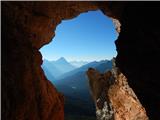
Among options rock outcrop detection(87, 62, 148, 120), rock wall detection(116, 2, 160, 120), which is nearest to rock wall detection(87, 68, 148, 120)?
rock outcrop detection(87, 62, 148, 120)

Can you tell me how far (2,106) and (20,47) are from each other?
498cm

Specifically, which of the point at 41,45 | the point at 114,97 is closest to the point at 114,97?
the point at 114,97

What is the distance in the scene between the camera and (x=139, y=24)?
1497 centimetres

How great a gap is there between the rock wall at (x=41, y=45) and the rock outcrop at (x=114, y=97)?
9367mm

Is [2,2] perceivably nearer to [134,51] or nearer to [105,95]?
[134,51]

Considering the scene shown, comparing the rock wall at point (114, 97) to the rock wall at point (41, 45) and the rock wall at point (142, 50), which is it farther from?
the rock wall at point (142, 50)

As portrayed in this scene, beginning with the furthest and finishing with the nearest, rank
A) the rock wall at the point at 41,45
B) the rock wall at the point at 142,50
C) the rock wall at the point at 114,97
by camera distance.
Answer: the rock wall at the point at 114,97, the rock wall at the point at 41,45, the rock wall at the point at 142,50

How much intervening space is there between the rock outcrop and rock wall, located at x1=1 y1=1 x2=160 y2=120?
30.7 feet

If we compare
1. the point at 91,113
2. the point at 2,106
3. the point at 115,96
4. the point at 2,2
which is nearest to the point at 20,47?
the point at 2,2

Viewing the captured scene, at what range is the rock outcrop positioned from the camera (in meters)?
30.6

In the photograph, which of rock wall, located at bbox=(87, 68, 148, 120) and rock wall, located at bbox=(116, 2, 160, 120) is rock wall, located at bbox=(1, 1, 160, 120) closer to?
rock wall, located at bbox=(116, 2, 160, 120)

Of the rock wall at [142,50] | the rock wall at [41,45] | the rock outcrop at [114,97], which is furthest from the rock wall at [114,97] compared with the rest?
the rock wall at [142,50]

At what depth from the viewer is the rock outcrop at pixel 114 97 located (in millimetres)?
30578

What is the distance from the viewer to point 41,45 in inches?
974
